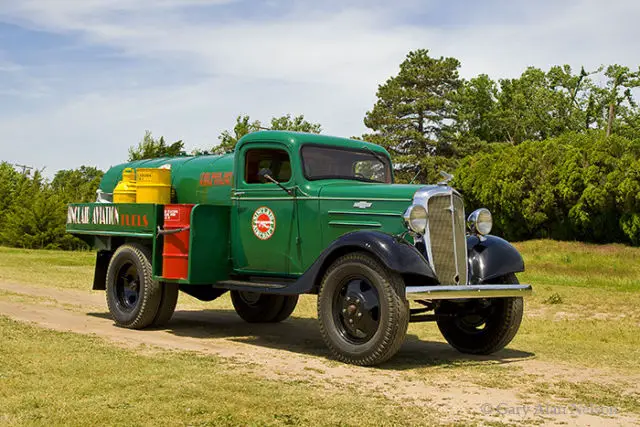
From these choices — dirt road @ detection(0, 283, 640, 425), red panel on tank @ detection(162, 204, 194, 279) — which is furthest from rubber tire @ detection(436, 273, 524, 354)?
red panel on tank @ detection(162, 204, 194, 279)

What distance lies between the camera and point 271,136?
30.4ft

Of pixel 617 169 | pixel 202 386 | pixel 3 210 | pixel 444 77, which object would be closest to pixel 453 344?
pixel 202 386

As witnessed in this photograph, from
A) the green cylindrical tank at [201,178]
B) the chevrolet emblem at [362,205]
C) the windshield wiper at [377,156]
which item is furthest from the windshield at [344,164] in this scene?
the green cylindrical tank at [201,178]

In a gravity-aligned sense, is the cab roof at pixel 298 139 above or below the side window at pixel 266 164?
above

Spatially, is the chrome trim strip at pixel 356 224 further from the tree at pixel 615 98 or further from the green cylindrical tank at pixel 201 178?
Result: the tree at pixel 615 98

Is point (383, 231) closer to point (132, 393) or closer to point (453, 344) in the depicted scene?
point (453, 344)

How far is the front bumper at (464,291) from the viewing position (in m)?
7.27

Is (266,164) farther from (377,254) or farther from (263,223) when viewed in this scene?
(377,254)

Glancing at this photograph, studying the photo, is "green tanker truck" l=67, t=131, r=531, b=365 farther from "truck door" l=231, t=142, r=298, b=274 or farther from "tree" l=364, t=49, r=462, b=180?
"tree" l=364, t=49, r=462, b=180

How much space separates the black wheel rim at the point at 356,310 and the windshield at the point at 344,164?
1535mm

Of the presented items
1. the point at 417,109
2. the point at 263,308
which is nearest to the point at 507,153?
the point at 417,109

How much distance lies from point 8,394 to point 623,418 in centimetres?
445

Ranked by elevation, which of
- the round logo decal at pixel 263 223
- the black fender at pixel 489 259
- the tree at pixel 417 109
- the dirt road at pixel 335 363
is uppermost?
the tree at pixel 417 109

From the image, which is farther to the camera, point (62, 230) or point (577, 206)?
point (62, 230)
